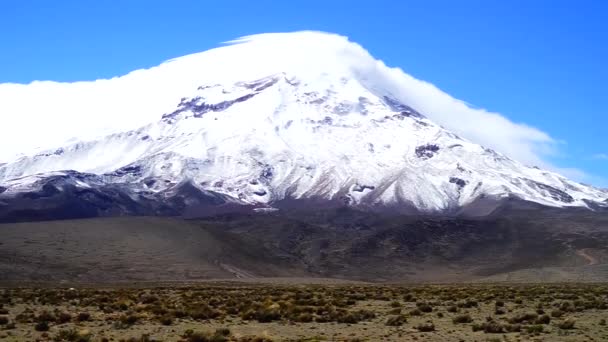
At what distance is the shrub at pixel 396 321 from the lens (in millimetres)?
27250

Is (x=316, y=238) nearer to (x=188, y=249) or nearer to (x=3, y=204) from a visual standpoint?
(x=188, y=249)

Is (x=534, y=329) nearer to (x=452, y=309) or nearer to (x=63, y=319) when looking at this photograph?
(x=452, y=309)

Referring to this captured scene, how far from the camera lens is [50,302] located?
37.4m

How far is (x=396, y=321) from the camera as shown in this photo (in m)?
27.7

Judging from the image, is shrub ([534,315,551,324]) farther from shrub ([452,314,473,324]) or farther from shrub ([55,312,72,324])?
shrub ([55,312,72,324])

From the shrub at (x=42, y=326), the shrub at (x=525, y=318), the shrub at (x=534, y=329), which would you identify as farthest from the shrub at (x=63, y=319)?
the shrub at (x=534, y=329)

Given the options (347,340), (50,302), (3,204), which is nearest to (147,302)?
(50,302)

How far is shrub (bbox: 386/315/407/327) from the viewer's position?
27.2 metres

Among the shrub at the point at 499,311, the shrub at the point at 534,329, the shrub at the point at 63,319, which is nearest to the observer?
the shrub at the point at 534,329

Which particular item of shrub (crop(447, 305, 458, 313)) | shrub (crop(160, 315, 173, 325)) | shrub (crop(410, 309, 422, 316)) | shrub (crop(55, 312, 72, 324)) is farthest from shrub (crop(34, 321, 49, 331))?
shrub (crop(447, 305, 458, 313))

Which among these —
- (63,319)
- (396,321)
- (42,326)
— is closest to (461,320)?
(396,321)

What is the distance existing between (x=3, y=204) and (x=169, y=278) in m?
115

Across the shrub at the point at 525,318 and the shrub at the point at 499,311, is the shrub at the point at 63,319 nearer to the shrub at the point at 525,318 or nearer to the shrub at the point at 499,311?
the shrub at the point at 525,318

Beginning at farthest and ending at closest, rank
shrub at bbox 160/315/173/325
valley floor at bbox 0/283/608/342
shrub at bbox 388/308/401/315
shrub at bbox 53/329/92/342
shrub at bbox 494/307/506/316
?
shrub at bbox 388/308/401/315
shrub at bbox 494/307/506/316
shrub at bbox 160/315/173/325
valley floor at bbox 0/283/608/342
shrub at bbox 53/329/92/342
